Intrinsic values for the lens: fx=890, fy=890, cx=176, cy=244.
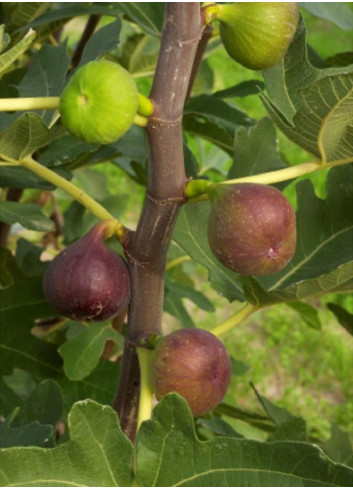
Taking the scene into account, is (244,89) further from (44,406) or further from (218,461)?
(218,461)

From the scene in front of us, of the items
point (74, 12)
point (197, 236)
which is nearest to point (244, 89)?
point (74, 12)

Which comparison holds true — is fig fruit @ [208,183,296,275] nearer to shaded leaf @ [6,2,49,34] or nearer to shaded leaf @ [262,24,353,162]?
shaded leaf @ [262,24,353,162]

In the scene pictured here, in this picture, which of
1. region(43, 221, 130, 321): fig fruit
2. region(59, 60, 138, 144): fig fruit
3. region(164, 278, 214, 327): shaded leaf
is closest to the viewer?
region(59, 60, 138, 144): fig fruit

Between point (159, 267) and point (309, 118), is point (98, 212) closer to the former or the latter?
point (159, 267)

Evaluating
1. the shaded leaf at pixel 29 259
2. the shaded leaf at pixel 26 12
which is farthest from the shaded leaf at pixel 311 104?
the shaded leaf at pixel 29 259

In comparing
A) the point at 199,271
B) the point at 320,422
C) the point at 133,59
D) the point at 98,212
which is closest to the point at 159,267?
the point at 98,212

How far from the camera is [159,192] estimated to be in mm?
764

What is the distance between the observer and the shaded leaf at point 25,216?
1.05 meters

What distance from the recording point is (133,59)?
Answer: 5.43 ft

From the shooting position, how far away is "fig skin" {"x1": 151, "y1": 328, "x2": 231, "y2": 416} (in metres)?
0.79

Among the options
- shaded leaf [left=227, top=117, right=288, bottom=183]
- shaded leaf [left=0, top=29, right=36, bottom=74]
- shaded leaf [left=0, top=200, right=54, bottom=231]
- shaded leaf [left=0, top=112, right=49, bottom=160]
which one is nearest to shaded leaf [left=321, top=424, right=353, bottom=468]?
shaded leaf [left=227, top=117, right=288, bottom=183]

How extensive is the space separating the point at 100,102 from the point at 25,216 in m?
0.44

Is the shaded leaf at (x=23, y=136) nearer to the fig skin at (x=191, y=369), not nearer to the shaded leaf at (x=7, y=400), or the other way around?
the fig skin at (x=191, y=369)

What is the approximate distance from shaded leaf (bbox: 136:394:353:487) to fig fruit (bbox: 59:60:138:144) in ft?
0.76
